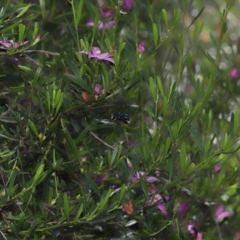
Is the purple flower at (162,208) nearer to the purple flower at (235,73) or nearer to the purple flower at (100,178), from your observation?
the purple flower at (100,178)

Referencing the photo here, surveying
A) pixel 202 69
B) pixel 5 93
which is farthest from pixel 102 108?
pixel 202 69

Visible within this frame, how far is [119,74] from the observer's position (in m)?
1.04

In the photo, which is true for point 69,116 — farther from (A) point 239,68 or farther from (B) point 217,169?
(A) point 239,68

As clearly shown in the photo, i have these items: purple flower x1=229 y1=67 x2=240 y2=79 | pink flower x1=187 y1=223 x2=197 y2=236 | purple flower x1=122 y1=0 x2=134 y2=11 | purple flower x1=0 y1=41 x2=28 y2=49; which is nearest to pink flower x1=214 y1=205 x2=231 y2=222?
pink flower x1=187 y1=223 x2=197 y2=236

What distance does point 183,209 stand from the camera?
55.2 inches

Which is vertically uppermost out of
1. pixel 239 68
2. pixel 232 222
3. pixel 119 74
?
pixel 119 74

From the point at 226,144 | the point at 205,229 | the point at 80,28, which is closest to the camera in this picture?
the point at 226,144

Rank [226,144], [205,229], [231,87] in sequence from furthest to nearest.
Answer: [231,87] → [205,229] → [226,144]

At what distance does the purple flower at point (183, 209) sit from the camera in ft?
4.58

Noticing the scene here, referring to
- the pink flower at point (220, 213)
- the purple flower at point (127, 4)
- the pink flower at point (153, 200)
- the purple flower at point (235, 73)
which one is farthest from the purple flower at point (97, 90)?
the purple flower at point (235, 73)

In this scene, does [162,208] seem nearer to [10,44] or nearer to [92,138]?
[92,138]

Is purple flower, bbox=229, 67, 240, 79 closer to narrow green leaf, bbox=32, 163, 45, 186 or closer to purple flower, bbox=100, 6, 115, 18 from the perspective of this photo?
purple flower, bbox=100, 6, 115, 18

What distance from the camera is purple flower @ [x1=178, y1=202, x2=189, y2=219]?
1.39 meters

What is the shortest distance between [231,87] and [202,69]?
193mm
